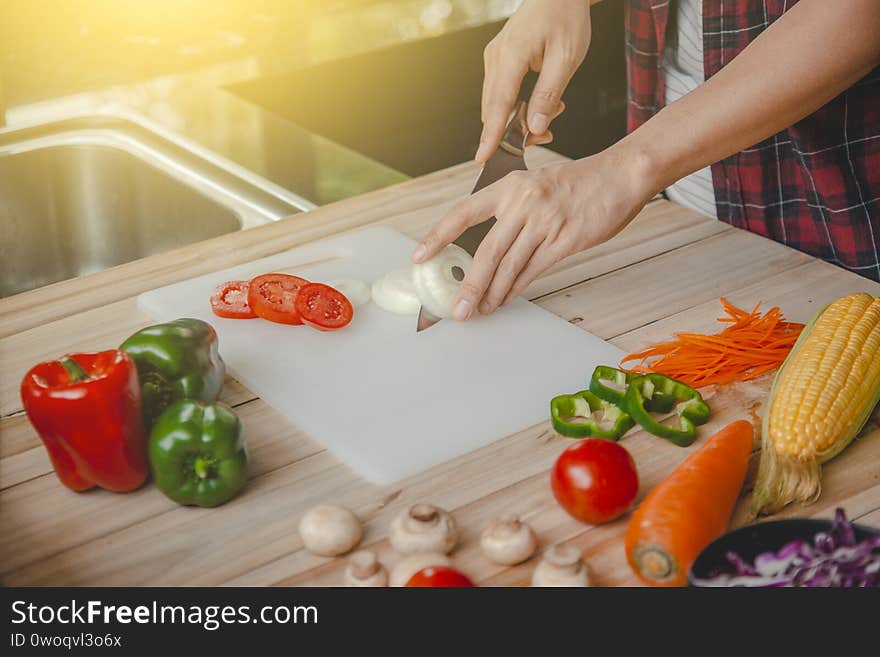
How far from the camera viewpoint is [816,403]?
1209 mm

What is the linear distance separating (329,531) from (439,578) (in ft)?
0.48

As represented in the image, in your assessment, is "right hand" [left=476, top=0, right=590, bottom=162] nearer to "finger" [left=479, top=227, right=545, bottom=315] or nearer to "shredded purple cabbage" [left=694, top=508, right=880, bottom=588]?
"finger" [left=479, top=227, right=545, bottom=315]

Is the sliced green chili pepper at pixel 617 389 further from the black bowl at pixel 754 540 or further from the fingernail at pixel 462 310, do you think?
the black bowl at pixel 754 540

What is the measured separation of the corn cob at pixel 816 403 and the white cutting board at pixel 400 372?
276 mm

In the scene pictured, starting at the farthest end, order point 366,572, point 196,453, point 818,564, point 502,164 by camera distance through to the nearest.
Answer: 1. point 502,164
2. point 196,453
3. point 366,572
4. point 818,564

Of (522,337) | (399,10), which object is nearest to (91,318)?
(522,337)

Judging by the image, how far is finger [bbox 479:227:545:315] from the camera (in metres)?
1.50

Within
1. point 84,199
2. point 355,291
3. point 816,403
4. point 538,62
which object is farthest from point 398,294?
point 84,199

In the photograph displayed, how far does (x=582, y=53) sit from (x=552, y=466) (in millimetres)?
835

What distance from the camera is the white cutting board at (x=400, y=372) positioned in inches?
51.8

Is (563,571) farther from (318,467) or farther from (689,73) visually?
(689,73)

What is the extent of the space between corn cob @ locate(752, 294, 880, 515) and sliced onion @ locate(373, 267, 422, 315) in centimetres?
54

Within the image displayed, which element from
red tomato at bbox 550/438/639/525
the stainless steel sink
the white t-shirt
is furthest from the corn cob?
the stainless steel sink

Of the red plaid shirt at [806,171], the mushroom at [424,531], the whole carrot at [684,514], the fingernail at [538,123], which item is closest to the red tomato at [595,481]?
the whole carrot at [684,514]
